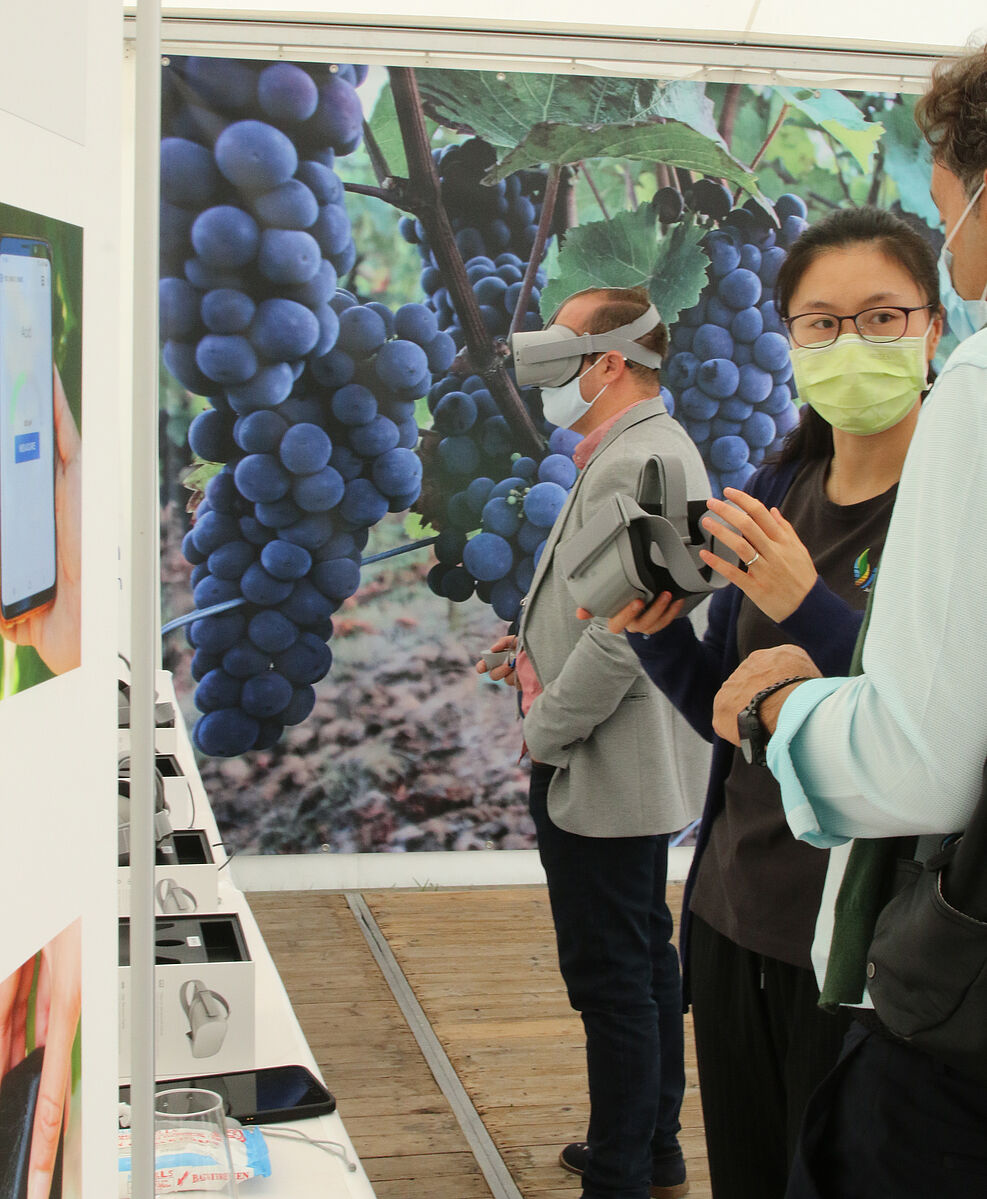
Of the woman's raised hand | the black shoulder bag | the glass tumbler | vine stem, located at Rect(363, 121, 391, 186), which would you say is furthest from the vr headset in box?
vine stem, located at Rect(363, 121, 391, 186)

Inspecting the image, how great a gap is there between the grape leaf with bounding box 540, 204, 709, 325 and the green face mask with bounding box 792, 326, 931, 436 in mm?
2826

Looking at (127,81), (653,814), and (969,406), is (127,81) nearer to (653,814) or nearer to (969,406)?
(653,814)

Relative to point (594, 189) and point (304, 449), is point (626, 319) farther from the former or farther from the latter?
point (594, 189)

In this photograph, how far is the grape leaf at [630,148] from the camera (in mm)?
4129

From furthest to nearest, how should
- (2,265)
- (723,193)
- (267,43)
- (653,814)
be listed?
(723,193) → (267,43) → (653,814) → (2,265)

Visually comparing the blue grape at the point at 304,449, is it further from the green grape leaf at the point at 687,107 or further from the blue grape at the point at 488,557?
the green grape leaf at the point at 687,107

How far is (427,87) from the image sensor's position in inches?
160

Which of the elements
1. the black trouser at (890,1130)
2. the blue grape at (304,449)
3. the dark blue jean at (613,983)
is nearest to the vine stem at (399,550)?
the blue grape at (304,449)

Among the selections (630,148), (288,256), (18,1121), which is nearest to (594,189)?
(630,148)

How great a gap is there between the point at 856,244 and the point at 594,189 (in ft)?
9.53

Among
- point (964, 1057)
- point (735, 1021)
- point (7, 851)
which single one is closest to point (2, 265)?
point (7, 851)

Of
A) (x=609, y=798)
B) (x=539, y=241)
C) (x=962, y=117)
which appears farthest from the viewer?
(x=539, y=241)

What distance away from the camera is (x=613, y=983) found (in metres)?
2.05

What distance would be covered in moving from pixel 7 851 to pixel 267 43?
384 cm
